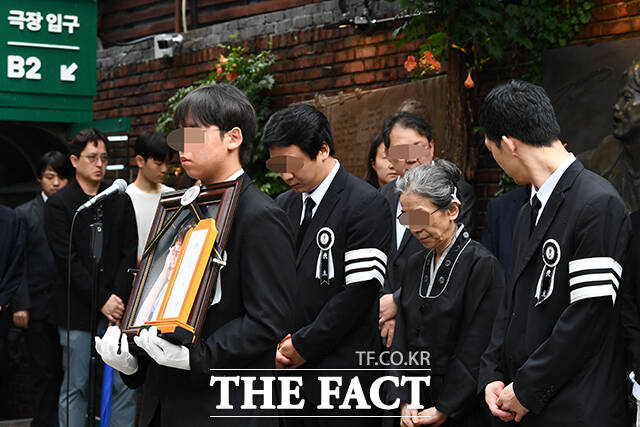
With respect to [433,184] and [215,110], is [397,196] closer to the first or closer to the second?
[433,184]

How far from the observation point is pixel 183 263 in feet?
8.73

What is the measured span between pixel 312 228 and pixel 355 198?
0.22 m

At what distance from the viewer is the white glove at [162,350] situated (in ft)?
8.32

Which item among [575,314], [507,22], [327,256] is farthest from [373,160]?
[575,314]

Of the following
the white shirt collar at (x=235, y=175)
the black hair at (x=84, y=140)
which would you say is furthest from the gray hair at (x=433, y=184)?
the black hair at (x=84, y=140)

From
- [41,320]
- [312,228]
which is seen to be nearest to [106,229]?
[41,320]

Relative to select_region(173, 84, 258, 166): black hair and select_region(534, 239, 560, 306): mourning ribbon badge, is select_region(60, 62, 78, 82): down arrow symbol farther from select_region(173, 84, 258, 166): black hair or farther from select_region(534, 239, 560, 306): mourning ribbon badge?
select_region(534, 239, 560, 306): mourning ribbon badge

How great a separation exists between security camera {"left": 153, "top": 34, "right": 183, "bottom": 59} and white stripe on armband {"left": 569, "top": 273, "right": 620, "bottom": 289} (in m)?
6.43

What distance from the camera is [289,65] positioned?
294 inches

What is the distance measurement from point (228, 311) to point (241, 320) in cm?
5

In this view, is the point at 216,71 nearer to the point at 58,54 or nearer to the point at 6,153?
the point at 58,54

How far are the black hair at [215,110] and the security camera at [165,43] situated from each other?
5.87 meters

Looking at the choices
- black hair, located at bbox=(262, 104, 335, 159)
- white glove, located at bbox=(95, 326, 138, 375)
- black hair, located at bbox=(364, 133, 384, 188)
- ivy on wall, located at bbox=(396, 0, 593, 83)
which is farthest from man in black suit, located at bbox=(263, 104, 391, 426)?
ivy on wall, located at bbox=(396, 0, 593, 83)

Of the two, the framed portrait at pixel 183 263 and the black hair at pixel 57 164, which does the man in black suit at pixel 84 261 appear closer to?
the black hair at pixel 57 164
